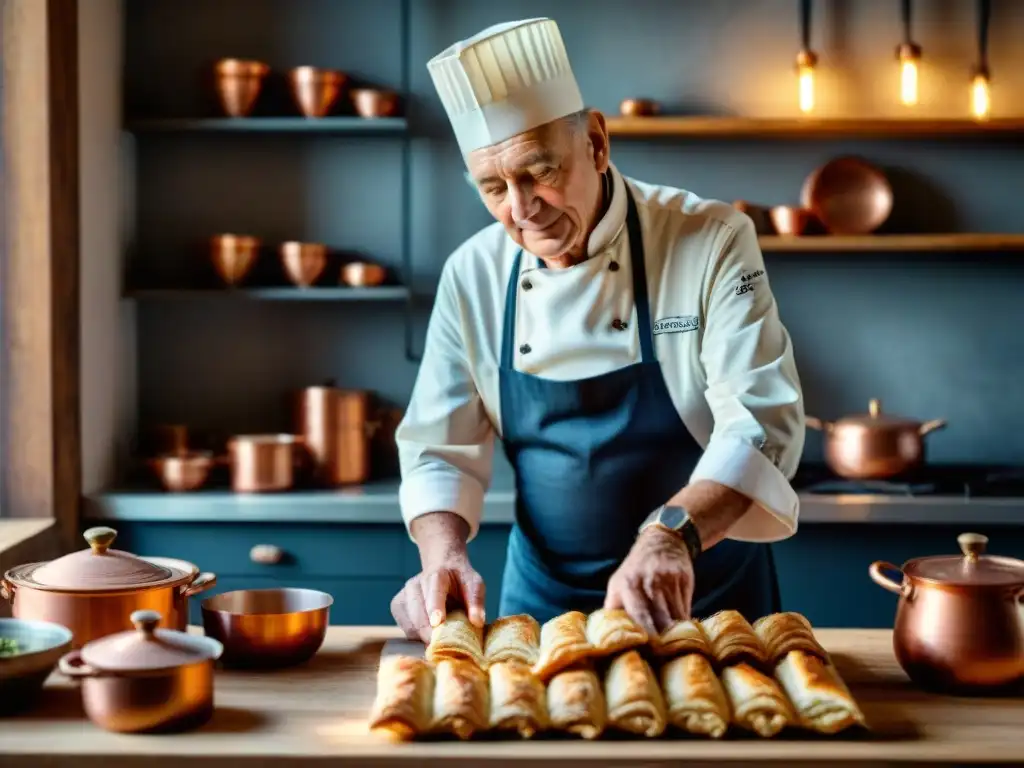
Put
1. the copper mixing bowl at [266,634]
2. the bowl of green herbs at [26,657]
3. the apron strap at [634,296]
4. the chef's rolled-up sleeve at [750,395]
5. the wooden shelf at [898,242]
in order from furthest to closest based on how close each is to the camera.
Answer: the wooden shelf at [898,242] → the apron strap at [634,296] → the chef's rolled-up sleeve at [750,395] → the copper mixing bowl at [266,634] → the bowl of green herbs at [26,657]

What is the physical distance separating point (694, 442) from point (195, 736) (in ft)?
3.63

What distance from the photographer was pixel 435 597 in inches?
68.8

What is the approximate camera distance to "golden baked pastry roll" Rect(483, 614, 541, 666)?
153 cm

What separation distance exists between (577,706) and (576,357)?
94 centimetres

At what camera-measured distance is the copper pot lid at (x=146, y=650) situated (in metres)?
1.35

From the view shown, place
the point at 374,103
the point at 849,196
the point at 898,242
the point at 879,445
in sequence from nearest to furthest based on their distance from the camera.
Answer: the point at 879,445 → the point at 898,242 → the point at 374,103 → the point at 849,196

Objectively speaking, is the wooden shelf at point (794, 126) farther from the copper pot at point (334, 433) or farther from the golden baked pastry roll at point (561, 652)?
Answer: the golden baked pastry roll at point (561, 652)

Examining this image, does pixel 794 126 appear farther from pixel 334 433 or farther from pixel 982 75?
pixel 334 433

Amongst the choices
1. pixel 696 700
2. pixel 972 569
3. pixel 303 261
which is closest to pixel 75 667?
pixel 696 700

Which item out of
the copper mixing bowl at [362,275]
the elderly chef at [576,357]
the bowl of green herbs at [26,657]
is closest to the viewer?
the bowl of green herbs at [26,657]

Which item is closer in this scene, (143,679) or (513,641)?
(143,679)

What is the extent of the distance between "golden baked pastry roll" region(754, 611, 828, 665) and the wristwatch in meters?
0.15

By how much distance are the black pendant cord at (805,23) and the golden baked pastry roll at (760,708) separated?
8.72 feet

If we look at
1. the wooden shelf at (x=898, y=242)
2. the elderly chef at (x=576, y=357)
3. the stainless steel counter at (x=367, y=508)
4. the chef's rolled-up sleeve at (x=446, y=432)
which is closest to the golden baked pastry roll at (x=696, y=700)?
the elderly chef at (x=576, y=357)
